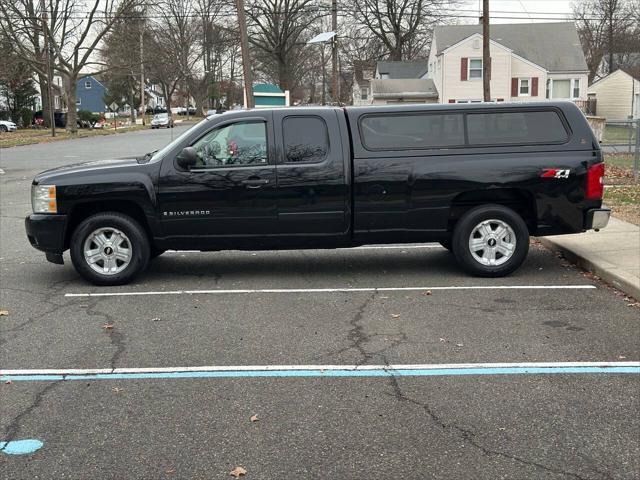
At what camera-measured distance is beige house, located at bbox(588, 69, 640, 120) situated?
5750 centimetres

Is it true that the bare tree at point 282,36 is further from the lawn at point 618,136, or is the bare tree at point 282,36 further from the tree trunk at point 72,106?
the lawn at point 618,136

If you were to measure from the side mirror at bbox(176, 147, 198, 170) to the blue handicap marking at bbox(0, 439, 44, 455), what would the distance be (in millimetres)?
3977

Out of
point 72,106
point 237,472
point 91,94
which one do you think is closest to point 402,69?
point 72,106

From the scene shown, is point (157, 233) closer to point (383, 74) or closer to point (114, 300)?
point (114, 300)

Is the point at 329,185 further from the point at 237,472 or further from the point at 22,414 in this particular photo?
the point at 237,472

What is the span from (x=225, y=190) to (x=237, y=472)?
14.3 ft

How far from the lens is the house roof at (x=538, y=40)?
52.0 meters

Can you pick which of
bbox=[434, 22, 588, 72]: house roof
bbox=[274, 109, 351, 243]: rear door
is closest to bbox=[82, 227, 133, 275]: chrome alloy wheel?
bbox=[274, 109, 351, 243]: rear door

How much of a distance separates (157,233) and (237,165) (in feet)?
3.68

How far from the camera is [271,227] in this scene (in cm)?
762

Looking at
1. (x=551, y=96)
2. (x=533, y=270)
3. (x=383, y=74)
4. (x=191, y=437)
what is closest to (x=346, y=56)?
(x=383, y=74)

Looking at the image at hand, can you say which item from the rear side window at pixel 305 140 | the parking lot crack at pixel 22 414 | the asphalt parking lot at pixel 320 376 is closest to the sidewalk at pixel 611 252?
the asphalt parking lot at pixel 320 376

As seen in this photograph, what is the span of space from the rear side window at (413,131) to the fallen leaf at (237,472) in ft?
15.5

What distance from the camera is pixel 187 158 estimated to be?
7406 millimetres
